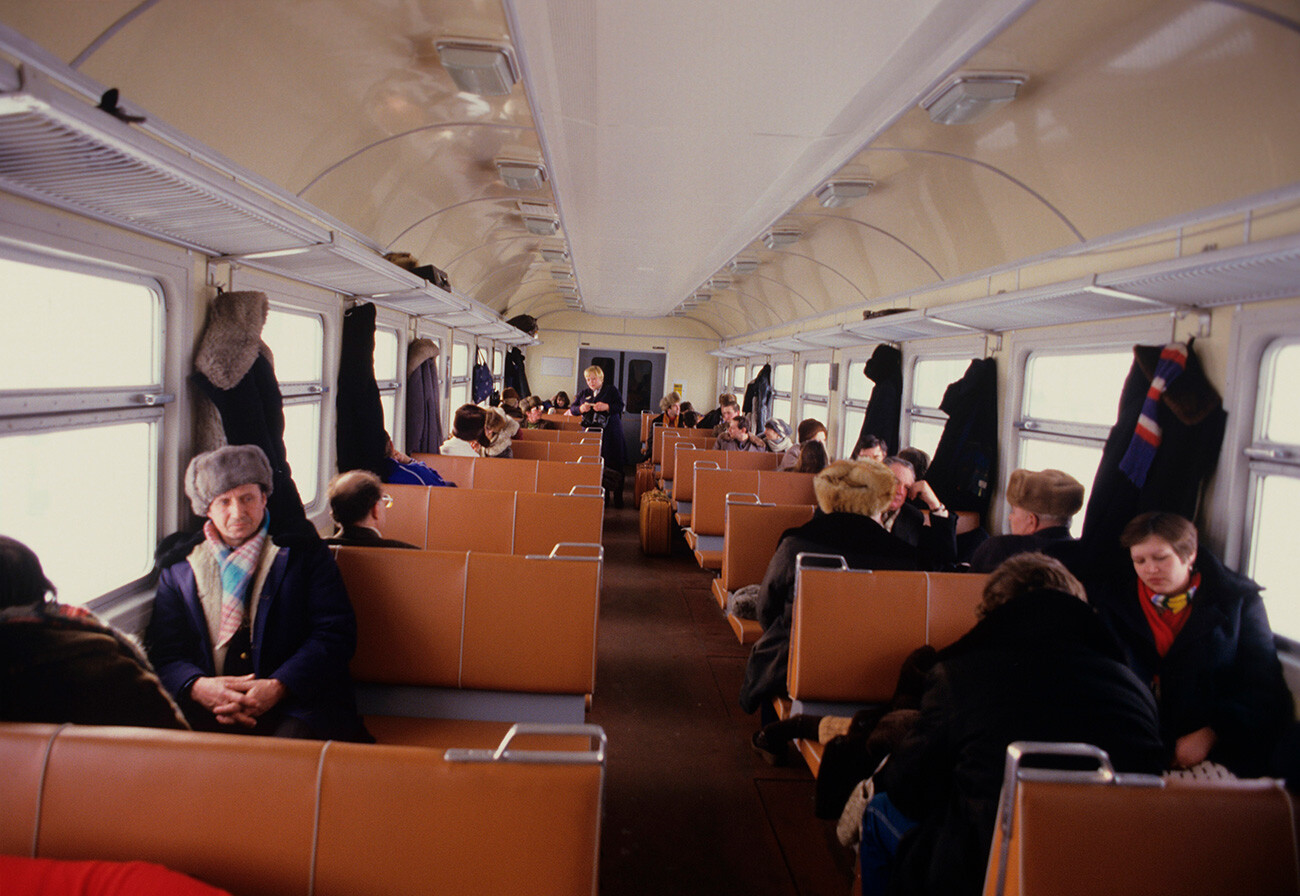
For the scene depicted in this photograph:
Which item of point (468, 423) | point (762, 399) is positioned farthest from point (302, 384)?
point (762, 399)

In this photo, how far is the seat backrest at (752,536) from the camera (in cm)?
488

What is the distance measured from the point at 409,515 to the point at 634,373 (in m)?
13.7

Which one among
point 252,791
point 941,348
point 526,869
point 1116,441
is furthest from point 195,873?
point 941,348

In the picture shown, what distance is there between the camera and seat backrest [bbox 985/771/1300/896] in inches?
61.1

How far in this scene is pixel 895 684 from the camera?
10.5 ft

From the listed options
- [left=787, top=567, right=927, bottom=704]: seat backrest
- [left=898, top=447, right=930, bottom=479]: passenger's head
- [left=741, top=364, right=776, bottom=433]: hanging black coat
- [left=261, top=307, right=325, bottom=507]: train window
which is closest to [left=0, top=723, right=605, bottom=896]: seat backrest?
[left=787, top=567, right=927, bottom=704]: seat backrest

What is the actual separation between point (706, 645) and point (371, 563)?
10.9ft

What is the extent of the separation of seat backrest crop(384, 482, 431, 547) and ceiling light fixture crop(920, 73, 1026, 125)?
372 cm

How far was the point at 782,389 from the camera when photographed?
13.6 metres

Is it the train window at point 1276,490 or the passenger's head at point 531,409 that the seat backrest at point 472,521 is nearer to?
the train window at point 1276,490

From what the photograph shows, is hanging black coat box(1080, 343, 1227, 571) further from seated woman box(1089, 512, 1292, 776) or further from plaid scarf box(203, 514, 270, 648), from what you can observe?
plaid scarf box(203, 514, 270, 648)

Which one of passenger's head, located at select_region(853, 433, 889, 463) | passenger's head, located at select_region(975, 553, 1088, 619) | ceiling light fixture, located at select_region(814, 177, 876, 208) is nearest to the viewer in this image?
passenger's head, located at select_region(975, 553, 1088, 619)

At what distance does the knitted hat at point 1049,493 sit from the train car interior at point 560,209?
297 millimetres

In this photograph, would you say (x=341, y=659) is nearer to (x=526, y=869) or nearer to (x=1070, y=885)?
(x=526, y=869)
